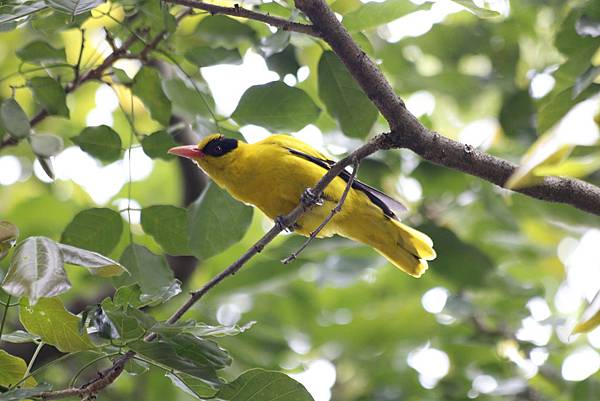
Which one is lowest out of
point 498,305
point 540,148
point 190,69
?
point 540,148

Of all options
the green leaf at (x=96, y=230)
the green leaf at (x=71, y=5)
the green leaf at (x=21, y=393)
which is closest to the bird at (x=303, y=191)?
the green leaf at (x=96, y=230)

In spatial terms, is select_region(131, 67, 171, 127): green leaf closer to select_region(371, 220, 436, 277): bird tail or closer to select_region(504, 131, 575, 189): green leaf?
select_region(371, 220, 436, 277): bird tail

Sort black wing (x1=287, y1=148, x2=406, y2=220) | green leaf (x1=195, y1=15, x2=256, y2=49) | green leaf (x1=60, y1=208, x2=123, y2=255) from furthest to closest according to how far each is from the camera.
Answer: black wing (x1=287, y1=148, x2=406, y2=220)
green leaf (x1=195, y1=15, x2=256, y2=49)
green leaf (x1=60, y1=208, x2=123, y2=255)

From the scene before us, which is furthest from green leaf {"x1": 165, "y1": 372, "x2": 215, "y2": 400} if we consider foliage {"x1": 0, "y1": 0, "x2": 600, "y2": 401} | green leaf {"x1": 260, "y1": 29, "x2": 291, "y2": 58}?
green leaf {"x1": 260, "y1": 29, "x2": 291, "y2": 58}

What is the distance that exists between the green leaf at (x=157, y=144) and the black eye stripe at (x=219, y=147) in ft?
2.44

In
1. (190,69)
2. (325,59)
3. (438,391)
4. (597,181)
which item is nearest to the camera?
(325,59)

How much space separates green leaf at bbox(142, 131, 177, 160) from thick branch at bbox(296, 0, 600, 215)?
31.8 inches

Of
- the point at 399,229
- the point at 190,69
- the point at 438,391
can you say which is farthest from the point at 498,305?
the point at 190,69

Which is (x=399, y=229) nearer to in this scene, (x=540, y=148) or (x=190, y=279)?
(x=190, y=279)

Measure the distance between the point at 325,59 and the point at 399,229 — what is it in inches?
41.0

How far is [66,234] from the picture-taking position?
272cm

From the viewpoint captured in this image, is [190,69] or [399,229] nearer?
[399,229]

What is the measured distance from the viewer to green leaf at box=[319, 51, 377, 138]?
9.70 ft

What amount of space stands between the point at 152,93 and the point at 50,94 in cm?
36
